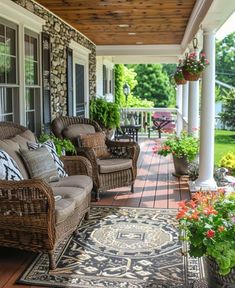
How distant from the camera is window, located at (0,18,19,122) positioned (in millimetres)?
4746

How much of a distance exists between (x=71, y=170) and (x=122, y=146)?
58.3 inches

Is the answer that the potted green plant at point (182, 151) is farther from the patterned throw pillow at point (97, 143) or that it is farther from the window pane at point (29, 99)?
the window pane at point (29, 99)

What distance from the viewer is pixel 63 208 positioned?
3295 mm

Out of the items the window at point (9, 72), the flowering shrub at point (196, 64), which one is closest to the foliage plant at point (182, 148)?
the flowering shrub at point (196, 64)

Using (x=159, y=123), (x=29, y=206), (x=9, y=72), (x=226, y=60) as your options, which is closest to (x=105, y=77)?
(x=159, y=123)

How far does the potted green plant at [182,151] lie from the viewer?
21.0ft

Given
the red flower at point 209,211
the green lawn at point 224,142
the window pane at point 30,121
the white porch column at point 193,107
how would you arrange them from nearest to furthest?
the red flower at point 209,211, the window pane at point 30,121, the white porch column at point 193,107, the green lawn at point 224,142

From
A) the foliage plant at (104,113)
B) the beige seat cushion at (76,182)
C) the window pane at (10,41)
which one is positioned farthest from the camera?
the foliage plant at (104,113)

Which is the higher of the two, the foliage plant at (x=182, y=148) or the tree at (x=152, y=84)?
the tree at (x=152, y=84)

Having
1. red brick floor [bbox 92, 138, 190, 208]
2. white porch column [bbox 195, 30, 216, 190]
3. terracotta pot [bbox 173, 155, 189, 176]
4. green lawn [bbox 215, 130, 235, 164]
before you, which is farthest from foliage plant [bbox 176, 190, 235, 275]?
green lawn [bbox 215, 130, 235, 164]

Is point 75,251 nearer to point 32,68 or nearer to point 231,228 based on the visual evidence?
point 231,228

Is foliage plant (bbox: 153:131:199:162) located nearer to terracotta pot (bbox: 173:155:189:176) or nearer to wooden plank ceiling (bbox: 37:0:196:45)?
terracotta pot (bbox: 173:155:189:176)

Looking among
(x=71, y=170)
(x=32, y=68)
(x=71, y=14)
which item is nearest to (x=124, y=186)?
(x=71, y=170)

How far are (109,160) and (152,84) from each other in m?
19.3
